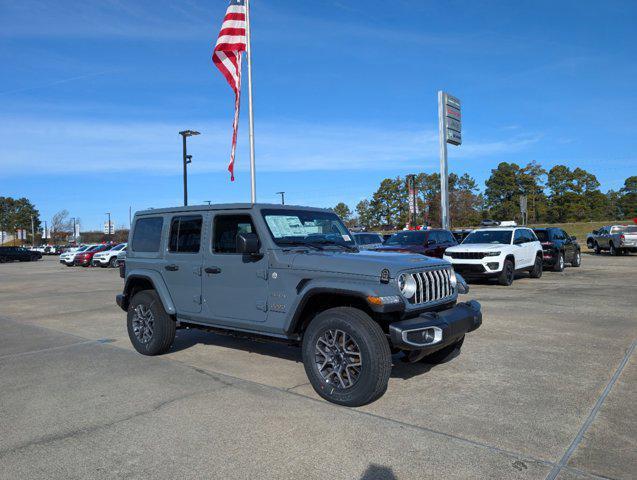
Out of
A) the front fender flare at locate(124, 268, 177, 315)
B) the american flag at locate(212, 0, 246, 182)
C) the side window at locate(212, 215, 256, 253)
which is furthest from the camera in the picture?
the american flag at locate(212, 0, 246, 182)

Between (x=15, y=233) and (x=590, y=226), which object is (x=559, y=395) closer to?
(x=590, y=226)

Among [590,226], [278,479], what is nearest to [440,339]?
[278,479]

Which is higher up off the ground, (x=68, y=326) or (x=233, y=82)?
(x=233, y=82)

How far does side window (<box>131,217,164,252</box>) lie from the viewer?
6410 mm

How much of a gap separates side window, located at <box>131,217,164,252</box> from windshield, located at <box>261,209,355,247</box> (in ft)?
5.91

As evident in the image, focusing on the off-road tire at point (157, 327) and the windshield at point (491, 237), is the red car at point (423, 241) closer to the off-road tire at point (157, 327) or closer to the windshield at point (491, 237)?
the windshield at point (491, 237)

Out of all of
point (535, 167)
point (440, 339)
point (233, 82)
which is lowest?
point (440, 339)

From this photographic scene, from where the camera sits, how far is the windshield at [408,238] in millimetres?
16672

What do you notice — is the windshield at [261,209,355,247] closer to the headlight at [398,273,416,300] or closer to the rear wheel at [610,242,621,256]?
the headlight at [398,273,416,300]

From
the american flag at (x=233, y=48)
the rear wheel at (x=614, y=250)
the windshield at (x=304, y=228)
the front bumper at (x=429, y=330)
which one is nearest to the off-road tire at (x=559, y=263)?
the rear wheel at (x=614, y=250)

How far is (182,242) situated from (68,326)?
426cm

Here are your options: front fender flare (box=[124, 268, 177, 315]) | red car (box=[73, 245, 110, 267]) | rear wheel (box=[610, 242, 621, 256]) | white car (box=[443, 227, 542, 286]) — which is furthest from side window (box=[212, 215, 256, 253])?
red car (box=[73, 245, 110, 267])

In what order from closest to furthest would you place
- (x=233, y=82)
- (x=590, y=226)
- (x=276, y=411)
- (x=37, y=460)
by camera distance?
(x=37, y=460)
(x=276, y=411)
(x=233, y=82)
(x=590, y=226)

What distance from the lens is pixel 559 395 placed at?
15.3ft
